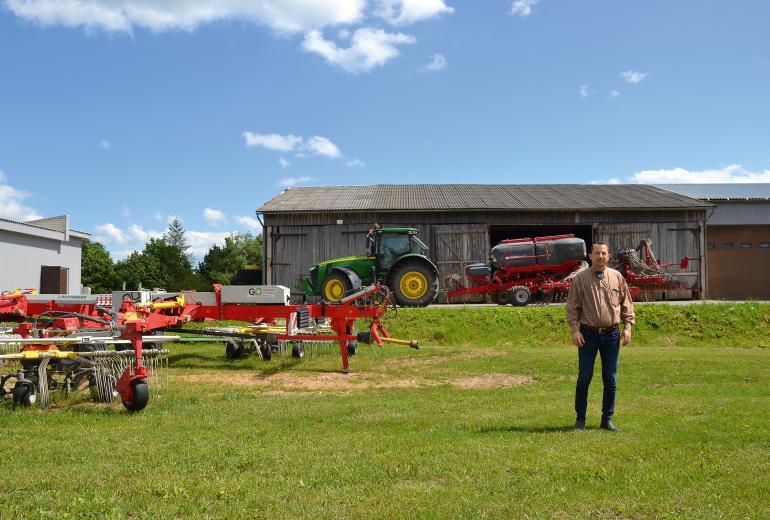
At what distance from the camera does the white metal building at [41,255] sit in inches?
883

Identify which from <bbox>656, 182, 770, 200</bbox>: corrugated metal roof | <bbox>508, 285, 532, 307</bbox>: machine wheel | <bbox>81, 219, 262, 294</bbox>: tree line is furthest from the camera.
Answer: <bbox>81, 219, 262, 294</bbox>: tree line

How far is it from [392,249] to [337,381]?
7014mm

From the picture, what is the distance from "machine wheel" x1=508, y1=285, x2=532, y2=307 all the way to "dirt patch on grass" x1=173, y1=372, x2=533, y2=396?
8.56 metres

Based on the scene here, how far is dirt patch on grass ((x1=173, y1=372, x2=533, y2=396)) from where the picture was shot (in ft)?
26.5

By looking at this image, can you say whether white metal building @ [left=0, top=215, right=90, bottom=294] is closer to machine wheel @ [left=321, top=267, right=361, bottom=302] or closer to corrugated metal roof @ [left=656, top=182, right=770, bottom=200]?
machine wheel @ [left=321, top=267, right=361, bottom=302]

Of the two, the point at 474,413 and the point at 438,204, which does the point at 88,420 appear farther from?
the point at 438,204

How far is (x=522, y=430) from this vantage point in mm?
5289

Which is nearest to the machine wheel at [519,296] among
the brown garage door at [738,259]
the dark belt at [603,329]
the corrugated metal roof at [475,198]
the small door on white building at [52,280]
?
the corrugated metal roof at [475,198]

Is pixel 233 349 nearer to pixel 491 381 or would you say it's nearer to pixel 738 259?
pixel 491 381

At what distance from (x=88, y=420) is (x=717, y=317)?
1497 cm

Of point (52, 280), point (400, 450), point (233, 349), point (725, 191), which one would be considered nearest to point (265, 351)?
point (233, 349)

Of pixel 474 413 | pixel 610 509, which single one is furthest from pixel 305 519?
pixel 474 413

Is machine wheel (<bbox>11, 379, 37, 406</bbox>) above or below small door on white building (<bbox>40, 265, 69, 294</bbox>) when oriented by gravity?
below

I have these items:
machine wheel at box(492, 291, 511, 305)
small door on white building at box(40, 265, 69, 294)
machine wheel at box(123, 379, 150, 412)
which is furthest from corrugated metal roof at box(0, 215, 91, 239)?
machine wheel at box(123, 379, 150, 412)
